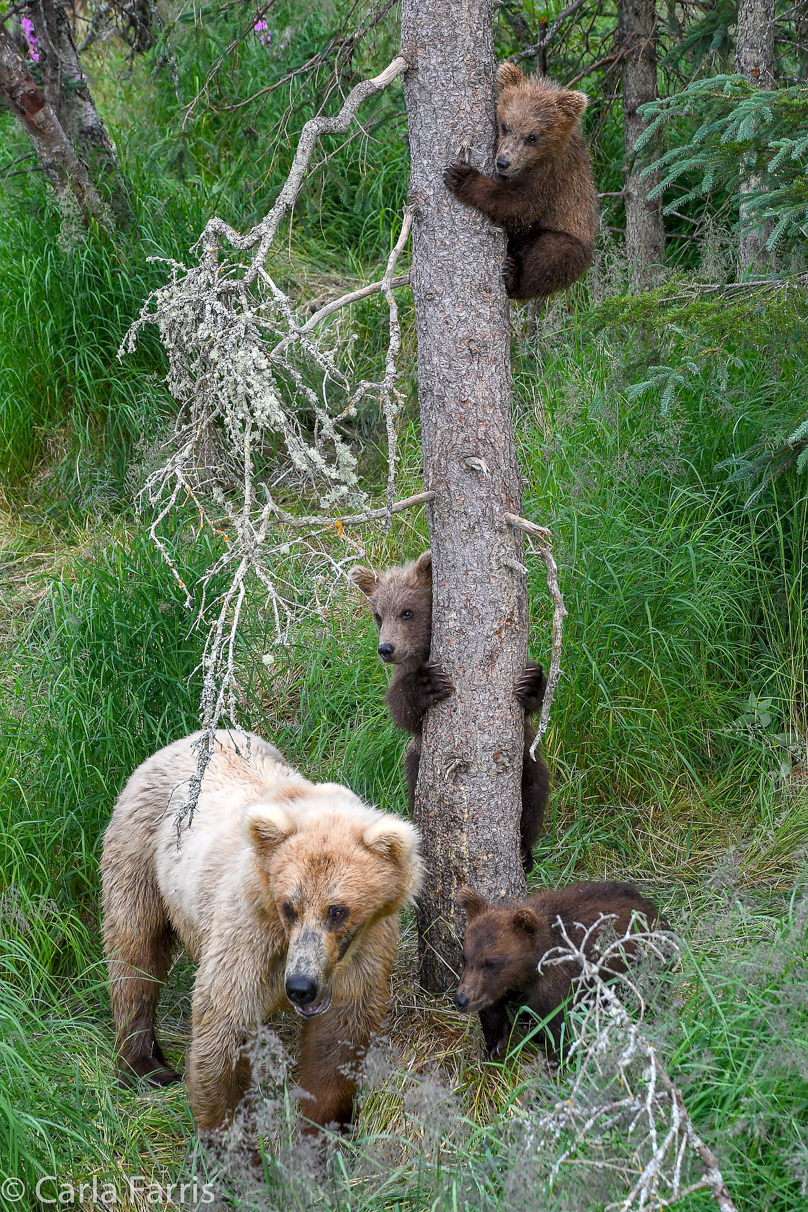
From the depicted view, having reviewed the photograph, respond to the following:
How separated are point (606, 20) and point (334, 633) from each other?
738 centimetres

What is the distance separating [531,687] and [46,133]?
18.1 ft

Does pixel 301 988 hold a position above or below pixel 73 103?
below

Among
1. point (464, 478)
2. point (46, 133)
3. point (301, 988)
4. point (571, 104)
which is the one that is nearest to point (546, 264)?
point (571, 104)

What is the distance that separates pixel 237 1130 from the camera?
9.46 ft

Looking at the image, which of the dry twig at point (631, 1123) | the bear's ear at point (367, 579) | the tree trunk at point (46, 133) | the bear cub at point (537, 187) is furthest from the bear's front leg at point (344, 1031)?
the tree trunk at point (46, 133)

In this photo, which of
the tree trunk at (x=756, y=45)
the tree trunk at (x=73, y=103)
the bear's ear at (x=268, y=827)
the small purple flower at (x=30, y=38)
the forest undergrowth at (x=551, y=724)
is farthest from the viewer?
the small purple flower at (x=30, y=38)

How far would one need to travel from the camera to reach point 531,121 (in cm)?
413

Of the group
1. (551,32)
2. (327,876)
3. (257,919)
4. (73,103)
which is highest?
(73,103)

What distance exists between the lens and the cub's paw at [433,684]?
3.79 m

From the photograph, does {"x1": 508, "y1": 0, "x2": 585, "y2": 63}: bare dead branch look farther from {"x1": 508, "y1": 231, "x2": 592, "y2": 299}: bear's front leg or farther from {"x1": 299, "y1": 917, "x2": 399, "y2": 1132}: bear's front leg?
{"x1": 299, "y1": 917, "x2": 399, "y2": 1132}: bear's front leg

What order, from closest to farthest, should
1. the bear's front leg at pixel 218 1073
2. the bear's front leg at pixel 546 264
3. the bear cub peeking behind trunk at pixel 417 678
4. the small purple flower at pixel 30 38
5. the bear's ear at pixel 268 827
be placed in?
the bear's ear at pixel 268 827 → the bear's front leg at pixel 218 1073 → the bear cub peeking behind trunk at pixel 417 678 → the bear's front leg at pixel 546 264 → the small purple flower at pixel 30 38

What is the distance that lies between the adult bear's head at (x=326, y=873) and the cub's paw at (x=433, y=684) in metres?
0.51

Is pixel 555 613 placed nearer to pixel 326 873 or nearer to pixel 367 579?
A: pixel 326 873

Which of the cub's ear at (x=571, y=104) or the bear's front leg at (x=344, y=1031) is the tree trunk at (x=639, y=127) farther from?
the bear's front leg at (x=344, y=1031)
